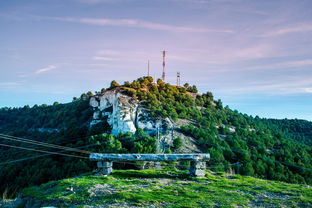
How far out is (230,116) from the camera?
63.2 m

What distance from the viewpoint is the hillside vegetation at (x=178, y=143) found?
35.8 metres

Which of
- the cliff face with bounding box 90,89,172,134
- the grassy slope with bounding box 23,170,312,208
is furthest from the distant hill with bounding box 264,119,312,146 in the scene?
the grassy slope with bounding box 23,170,312,208

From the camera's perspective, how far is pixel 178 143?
35.9 m

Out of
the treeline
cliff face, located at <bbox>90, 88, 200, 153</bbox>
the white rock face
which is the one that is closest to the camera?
cliff face, located at <bbox>90, 88, 200, 153</bbox>

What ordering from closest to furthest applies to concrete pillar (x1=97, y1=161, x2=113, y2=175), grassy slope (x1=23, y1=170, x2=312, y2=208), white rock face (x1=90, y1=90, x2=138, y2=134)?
1. grassy slope (x1=23, y1=170, x2=312, y2=208)
2. concrete pillar (x1=97, y1=161, x2=113, y2=175)
3. white rock face (x1=90, y1=90, x2=138, y2=134)

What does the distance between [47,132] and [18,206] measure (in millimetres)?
67952

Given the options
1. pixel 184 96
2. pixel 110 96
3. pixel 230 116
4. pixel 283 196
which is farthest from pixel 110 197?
pixel 230 116

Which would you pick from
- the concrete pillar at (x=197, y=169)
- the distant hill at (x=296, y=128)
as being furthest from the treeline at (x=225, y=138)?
the distant hill at (x=296, y=128)

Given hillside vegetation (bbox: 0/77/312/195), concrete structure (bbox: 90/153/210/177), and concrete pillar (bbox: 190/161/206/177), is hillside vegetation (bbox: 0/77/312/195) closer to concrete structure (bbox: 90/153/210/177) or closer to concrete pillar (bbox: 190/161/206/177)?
concrete pillar (bbox: 190/161/206/177)

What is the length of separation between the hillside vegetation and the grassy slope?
50.5 ft

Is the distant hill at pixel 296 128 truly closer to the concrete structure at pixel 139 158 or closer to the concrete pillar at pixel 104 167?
the concrete structure at pixel 139 158

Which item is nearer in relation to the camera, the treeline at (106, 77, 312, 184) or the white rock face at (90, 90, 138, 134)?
the treeline at (106, 77, 312, 184)

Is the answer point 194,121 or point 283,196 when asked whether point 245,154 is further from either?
point 283,196

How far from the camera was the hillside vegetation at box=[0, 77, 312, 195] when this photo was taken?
35.8 m
